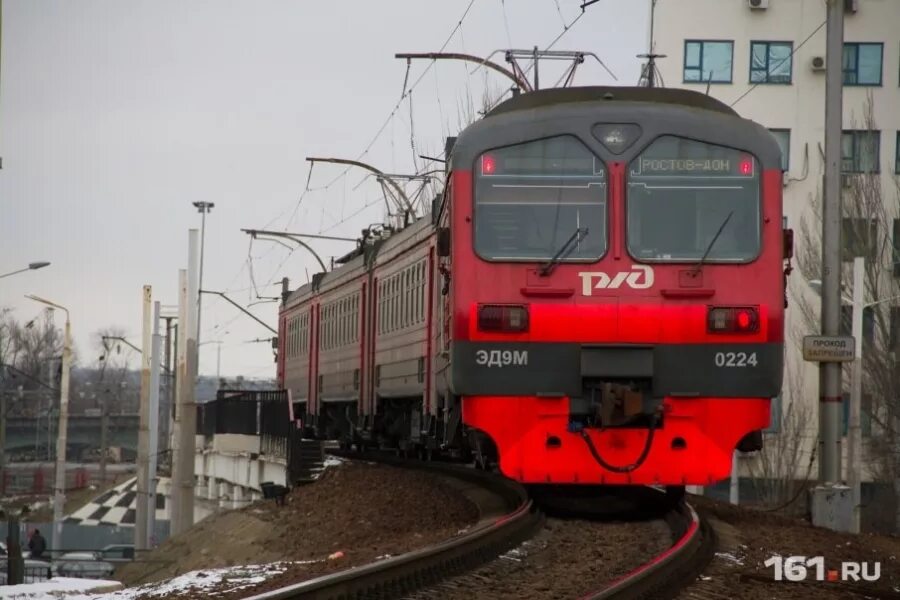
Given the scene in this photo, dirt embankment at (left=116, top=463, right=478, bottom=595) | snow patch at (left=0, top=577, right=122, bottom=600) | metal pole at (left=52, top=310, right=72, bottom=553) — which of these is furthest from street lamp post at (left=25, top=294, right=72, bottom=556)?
snow patch at (left=0, top=577, right=122, bottom=600)

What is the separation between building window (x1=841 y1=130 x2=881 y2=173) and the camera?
34969 millimetres

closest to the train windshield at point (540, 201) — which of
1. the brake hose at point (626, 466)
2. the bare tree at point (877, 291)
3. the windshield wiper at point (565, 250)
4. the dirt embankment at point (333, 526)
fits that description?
the windshield wiper at point (565, 250)

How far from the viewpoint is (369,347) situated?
23.7 meters

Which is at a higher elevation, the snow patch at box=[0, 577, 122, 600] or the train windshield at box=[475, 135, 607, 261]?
the train windshield at box=[475, 135, 607, 261]

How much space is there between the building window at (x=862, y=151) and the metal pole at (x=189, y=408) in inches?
545

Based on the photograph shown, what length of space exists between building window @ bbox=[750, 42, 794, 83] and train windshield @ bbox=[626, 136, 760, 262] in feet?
102

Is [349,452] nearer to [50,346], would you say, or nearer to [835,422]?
[835,422]

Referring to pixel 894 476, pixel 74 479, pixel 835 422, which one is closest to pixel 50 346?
pixel 74 479

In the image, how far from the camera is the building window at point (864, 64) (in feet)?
140

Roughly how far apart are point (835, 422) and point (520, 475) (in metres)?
4.19

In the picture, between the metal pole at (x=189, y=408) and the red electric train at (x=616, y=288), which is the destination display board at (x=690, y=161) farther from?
the metal pole at (x=189, y=408)

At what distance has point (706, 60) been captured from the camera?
43.0 meters

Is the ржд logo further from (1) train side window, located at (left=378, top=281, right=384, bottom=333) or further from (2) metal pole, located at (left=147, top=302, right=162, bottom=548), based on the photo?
(2) metal pole, located at (left=147, top=302, right=162, bottom=548)

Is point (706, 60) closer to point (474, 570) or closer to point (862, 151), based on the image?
point (862, 151)
